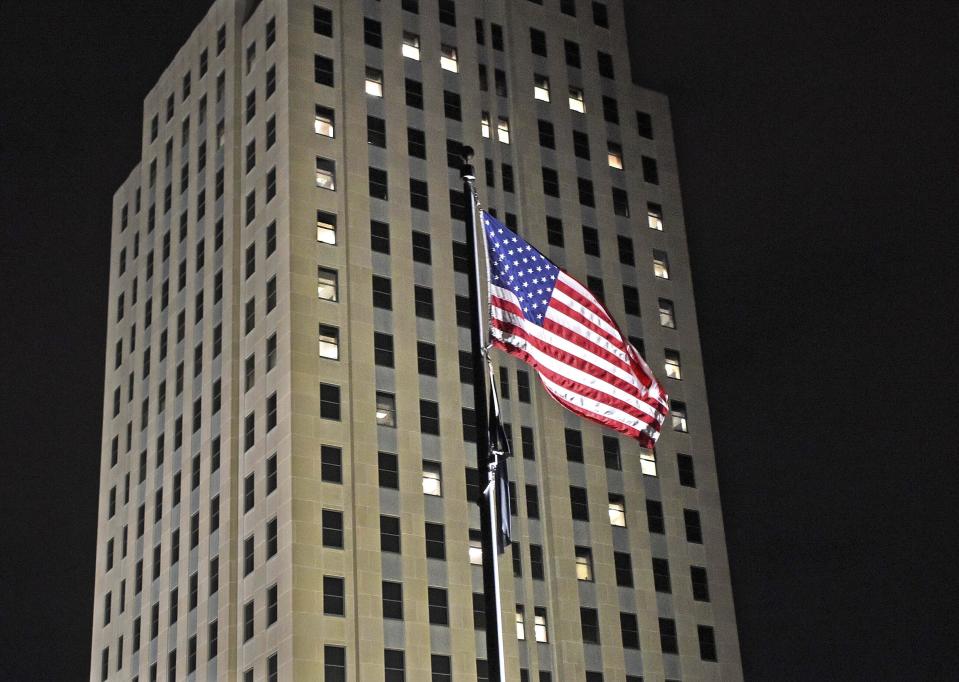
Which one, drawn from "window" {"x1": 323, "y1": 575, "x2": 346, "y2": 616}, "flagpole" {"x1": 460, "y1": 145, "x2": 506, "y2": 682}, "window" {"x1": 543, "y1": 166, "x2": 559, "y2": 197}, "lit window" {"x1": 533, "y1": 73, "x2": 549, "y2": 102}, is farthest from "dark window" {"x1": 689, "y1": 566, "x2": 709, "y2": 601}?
"flagpole" {"x1": 460, "y1": 145, "x2": 506, "y2": 682}

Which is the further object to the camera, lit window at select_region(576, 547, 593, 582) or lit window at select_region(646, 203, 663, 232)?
lit window at select_region(646, 203, 663, 232)

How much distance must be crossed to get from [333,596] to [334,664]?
3356mm

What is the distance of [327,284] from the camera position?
270 ft

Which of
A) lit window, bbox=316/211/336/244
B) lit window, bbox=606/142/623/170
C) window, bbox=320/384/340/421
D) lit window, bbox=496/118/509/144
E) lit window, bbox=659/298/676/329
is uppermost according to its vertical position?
lit window, bbox=606/142/623/170

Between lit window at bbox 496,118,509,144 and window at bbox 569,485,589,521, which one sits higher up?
lit window at bbox 496,118,509,144

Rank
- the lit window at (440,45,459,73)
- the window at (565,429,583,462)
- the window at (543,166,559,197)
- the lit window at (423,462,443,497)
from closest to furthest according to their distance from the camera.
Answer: the lit window at (423,462,443,497) → the window at (565,429,583,462) → the lit window at (440,45,459,73) → the window at (543,166,559,197)

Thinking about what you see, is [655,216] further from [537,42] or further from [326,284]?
[326,284]

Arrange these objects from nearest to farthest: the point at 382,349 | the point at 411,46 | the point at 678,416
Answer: the point at 382,349 → the point at 411,46 → the point at 678,416

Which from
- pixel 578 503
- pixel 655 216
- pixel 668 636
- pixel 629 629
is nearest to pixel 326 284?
pixel 578 503

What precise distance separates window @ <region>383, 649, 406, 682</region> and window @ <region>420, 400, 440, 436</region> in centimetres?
1221

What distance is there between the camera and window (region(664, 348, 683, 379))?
9475 centimetres

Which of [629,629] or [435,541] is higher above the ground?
[435,541]

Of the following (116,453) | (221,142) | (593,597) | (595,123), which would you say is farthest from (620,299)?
(116,453)

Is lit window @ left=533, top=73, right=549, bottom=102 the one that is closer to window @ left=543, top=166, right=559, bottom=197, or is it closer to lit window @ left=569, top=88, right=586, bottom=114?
lit window @ left=569, top=88, right=586, bottom=114
